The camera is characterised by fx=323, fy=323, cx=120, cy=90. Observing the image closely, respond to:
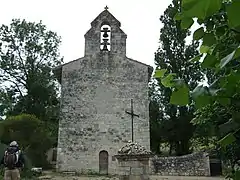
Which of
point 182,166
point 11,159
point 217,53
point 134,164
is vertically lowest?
point 182,166

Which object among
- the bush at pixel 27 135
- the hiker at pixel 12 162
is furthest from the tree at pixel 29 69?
the hiker at pixel 12 162

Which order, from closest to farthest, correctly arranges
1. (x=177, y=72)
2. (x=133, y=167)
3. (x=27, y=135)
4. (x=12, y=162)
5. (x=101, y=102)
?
(x=12, y=162), (x=133, y=167), (x=101, y=102), (x=27, y=135), (x=177, y=72)

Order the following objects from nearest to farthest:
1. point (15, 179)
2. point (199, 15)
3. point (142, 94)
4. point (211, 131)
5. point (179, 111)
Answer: point (199, 15), point (211, 131), point (15, 179), point (142, 94), point (179, 111)

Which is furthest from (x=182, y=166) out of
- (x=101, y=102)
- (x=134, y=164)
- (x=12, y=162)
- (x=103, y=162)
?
(x=12, y=162)

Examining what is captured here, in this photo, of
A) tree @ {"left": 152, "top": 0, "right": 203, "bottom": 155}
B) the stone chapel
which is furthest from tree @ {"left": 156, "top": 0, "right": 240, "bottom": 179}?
tree @ {"left": 152, "top": 0, "right": 203, "bottom": 155}

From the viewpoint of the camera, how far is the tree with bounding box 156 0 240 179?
0.81m

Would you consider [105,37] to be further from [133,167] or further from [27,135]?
[133,167]

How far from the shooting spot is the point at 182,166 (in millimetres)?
18109

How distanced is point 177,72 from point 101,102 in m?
9.52

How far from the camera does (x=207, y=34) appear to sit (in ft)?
4.04

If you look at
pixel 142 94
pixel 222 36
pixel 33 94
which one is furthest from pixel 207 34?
pixel 33 94

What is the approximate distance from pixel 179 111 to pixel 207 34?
25242 millimetres

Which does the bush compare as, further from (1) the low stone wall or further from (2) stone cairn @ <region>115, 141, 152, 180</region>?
(2) stone cairn @ <region>115, 141, 152, 180</region>

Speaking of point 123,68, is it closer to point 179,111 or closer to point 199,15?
point 179,111
